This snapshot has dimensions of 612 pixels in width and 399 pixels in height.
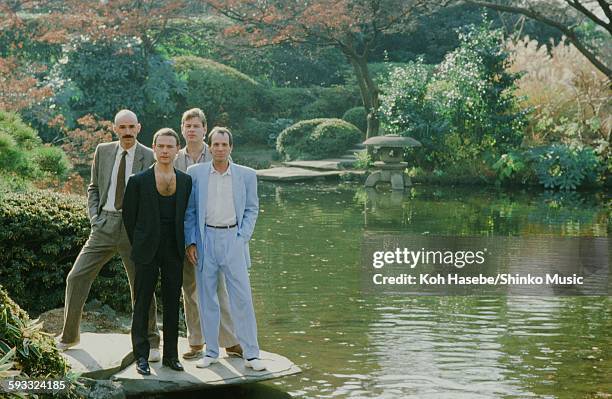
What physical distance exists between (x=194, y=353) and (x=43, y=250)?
177cm

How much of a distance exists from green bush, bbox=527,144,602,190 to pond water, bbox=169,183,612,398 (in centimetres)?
522

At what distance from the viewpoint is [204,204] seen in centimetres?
645

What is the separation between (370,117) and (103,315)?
59.1 ft

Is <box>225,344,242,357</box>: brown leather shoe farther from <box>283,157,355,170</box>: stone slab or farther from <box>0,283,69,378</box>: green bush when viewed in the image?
<box>283,157,355,170</box>: stone slab

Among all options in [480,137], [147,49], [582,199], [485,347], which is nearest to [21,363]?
[485,347]

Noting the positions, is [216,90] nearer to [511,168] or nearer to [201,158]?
[511,168]

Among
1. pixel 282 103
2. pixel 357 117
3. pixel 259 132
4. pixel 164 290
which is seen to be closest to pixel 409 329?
pixel 164 290

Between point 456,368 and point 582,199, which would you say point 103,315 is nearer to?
point 456,368

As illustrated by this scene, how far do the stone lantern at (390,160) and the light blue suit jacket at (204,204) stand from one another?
14480 millimetres

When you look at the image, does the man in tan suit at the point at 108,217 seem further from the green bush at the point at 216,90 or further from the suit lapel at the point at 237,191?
the green bush at the point at 216,90

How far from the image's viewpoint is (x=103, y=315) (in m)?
8.01

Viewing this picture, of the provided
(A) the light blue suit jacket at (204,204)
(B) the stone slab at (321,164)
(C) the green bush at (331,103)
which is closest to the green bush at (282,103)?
(C) the green bush at (331,103)

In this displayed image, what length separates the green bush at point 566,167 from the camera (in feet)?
67.5

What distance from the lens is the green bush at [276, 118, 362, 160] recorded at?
25.3 meters
